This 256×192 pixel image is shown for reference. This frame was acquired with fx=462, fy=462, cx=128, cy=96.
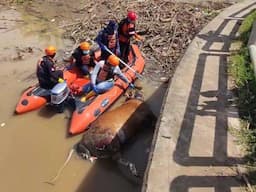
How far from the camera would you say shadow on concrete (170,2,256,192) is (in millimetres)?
5977

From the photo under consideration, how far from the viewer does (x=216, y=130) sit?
7.05 m

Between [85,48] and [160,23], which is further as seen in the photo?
[160,23]

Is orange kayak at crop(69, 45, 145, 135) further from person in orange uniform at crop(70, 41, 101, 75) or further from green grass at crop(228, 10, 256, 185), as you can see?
green grass at crop(228, 10, 256, 185)

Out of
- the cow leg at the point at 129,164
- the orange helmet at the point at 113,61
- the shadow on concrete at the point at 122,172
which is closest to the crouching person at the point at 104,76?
the orange helmet at the point at 113,61

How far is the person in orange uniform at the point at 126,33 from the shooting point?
10.7 metres

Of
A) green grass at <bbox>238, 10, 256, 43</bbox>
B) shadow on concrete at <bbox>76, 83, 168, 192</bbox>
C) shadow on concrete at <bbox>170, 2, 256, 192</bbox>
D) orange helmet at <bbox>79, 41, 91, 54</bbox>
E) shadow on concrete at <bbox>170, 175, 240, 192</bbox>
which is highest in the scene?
green grass at <bbox>238, 10, 256, 43</bbox>

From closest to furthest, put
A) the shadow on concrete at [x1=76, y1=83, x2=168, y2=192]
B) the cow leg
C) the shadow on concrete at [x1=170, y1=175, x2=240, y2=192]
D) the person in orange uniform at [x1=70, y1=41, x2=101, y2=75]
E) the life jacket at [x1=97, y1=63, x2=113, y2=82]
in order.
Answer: the shadow on concrete at [x1=170, y1=175, x2=240, y2=192]
the shadow on concrete at [x1=76, y1=83, x2=168, y2=192]
the cow leg
the life jacket at [x1=97, y1=63, x2=113, y2=82]
the person in orange uniform at [x1=70, y1=41, x2=101, y2=75]

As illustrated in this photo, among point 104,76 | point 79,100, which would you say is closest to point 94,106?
point 79,100

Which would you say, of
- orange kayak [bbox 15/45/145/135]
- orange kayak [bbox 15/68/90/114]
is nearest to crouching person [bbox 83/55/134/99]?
orange kayak [bbox 15/45/145/135]

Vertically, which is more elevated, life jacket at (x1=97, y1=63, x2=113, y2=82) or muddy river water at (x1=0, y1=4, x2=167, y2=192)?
life jacket at (x1=97, y1=63, x2=113, y2=82)

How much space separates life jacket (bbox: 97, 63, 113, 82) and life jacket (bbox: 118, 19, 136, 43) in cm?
121

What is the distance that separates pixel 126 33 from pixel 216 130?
4.49 meters

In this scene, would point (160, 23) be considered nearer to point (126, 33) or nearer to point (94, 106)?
point (126, 33)

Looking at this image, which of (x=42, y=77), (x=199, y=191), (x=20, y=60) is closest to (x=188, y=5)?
(x=20, y=60)
